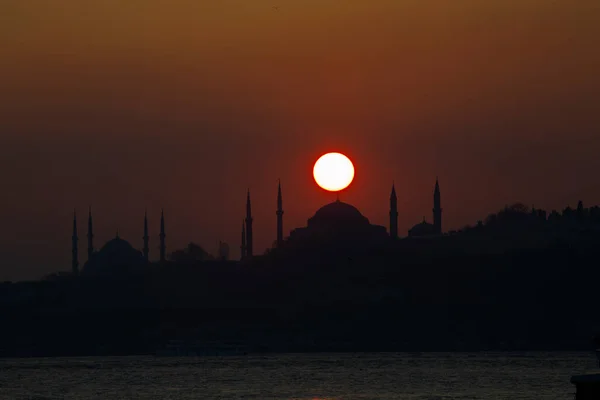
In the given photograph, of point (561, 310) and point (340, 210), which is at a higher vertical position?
point (340, 210)

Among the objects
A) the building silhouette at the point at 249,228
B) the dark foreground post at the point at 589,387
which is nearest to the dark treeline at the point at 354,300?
the building silhouette at the point at 249,228

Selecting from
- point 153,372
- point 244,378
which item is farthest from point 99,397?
point 153,372

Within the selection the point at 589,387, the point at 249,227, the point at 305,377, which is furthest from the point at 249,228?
the point at 589,387

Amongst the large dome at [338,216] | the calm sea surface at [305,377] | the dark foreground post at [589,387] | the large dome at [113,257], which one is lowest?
the calm sea surface at [305,377]

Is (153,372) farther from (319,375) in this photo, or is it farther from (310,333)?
(310,333)

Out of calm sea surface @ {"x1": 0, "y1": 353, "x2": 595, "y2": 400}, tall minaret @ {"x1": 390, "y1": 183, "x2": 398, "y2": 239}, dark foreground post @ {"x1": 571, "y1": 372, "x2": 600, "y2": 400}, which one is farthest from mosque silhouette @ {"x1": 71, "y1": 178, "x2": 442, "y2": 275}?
dark foreground post @ {"x1": 571, "y1": 372, "x2": 600, "y2": 400}

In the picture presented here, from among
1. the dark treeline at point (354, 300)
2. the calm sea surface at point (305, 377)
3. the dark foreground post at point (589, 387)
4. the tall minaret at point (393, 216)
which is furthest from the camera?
the tall minaret at point (393, 216)

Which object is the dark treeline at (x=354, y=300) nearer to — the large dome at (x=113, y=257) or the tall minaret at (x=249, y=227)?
the tall minaret at (x=249, y=227)
